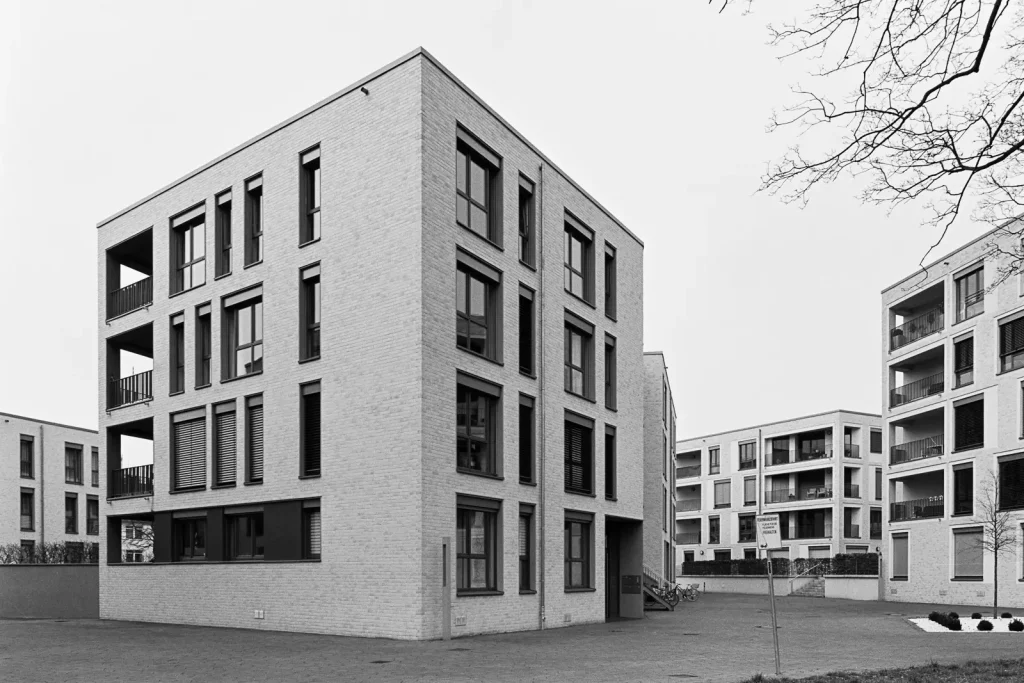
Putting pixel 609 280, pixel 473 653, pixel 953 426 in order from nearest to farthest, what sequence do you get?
1. pixel 473 653
2. pixel 609 280
3. pixel 953 426

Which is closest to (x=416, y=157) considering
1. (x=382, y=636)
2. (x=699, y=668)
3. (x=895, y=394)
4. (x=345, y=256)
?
(x=345, y=256)

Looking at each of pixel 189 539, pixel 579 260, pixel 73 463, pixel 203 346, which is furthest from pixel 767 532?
pixel 73 463

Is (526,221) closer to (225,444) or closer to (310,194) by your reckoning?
(310,194)

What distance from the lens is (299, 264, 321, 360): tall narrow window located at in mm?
24031

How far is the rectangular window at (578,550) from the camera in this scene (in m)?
27.8

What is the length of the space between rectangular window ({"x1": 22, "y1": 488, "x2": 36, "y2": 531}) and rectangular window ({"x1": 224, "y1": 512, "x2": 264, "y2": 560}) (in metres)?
37.8

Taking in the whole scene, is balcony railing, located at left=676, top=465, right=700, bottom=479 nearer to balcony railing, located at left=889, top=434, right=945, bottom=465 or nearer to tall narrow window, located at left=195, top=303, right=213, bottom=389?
balcony railing, located at left=889, top=434, right=945, bottom=465

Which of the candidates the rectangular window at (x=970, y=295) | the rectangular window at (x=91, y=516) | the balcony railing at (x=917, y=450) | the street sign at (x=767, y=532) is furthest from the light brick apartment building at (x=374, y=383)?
the rectangular window at (x=91, y=516)

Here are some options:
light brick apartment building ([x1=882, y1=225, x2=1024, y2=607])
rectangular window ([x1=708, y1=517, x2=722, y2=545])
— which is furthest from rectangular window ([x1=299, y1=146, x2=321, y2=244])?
rectangular window ([x1=708, y1=517, x2=722, y2=545])

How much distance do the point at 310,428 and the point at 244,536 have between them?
357cm

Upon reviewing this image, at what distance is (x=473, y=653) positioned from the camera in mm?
18219

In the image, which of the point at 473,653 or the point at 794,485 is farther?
the point at 794,485

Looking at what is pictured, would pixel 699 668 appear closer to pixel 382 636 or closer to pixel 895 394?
pixel 382 636

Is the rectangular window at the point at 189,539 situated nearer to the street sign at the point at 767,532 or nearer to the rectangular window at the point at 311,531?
the rectangular window at the point at 311,531
